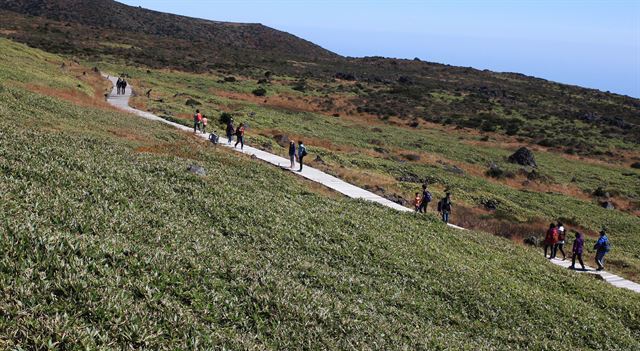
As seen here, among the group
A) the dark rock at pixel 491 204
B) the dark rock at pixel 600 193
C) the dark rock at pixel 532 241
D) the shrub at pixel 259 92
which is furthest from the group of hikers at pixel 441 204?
the shrub at pixel 259 92

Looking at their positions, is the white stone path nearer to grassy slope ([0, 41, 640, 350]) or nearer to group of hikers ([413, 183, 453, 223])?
group of hikers ([413, 183, 453, 223])

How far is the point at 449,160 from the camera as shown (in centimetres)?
6041

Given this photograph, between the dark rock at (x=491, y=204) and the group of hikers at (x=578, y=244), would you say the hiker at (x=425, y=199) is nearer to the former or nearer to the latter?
the group of hikers at (x=578, y=244)

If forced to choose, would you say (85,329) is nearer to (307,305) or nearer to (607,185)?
(307,305)

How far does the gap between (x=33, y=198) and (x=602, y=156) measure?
263 ft

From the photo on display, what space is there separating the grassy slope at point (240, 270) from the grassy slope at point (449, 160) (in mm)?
10860

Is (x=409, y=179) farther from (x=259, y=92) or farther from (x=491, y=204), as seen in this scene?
(x=259, y=92)

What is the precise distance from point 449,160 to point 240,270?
163ft

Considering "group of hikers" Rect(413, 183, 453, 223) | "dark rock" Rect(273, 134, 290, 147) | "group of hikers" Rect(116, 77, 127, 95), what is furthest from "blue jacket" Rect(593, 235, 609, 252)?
"group of hikers" Rect(116, 77, 127, 95)

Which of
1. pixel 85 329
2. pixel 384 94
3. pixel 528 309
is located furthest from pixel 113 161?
pixel 384 94

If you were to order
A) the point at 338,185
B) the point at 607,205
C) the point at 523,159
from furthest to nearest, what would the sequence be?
the point at 523,159
the point at 607,205
the point at 338,185

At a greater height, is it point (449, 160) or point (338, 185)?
point (449, 160)

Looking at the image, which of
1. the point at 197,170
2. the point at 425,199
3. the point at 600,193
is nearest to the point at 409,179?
the point at 425,199

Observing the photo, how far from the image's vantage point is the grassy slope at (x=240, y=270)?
9781 millimetres
